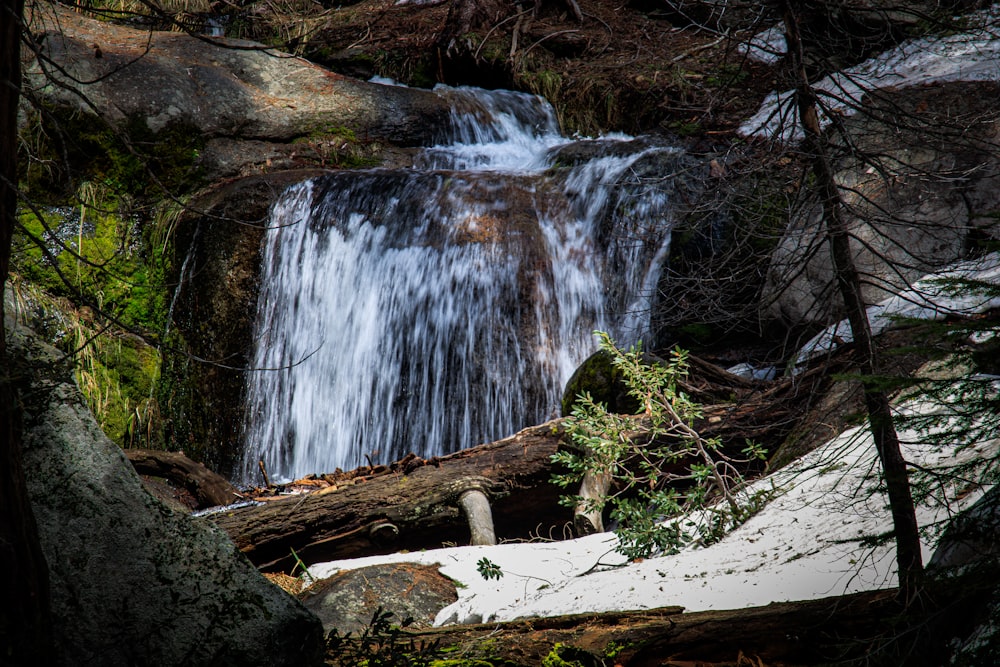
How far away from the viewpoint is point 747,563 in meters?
3.49

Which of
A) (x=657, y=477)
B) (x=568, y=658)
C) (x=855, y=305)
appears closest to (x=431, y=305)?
(x=657, y=477)

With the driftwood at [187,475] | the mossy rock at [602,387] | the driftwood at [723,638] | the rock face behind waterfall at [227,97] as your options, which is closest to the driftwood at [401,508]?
the mossy rock at [602,387]

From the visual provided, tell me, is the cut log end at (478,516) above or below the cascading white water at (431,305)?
below

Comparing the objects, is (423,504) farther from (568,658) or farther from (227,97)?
(227,97)

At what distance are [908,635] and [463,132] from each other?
10434mm

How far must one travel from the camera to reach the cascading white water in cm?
809

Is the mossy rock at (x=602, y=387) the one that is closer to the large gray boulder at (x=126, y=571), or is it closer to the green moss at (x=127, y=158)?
the large gray boulder at (x=126, y=571)

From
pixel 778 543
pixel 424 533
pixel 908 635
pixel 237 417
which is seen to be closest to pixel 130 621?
pixel 908 635

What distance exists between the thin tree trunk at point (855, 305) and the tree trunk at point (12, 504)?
2.19m

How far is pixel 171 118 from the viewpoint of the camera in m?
10.1

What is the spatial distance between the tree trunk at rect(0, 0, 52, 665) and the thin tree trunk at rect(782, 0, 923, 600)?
2.19 meters

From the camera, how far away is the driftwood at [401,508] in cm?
524

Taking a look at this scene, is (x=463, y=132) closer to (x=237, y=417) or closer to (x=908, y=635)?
(x=237, y=417)

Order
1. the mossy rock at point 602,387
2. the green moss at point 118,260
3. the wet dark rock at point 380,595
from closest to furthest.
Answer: the wet dark rock at point 380,595
the mossy rock at point 602,387
the green moss at point 118,260
